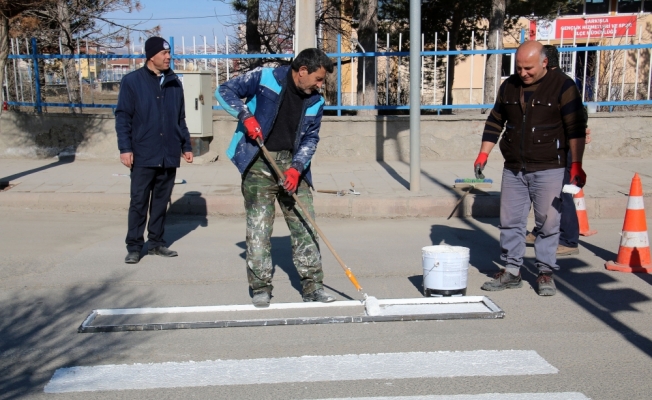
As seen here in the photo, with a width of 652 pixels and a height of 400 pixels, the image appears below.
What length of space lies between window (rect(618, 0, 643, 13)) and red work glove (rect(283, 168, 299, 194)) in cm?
2694

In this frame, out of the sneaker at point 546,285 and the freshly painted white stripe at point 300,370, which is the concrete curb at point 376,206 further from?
the freshly painted white stripe at point 300,370

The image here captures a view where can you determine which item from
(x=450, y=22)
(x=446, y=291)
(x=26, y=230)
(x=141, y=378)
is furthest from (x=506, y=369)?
(x=450, y=22)

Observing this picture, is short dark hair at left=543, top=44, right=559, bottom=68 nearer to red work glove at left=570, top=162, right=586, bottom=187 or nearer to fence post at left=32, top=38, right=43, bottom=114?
red work glove at left=570, top=162, right=586, bottom=187

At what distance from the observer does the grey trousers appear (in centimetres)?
536

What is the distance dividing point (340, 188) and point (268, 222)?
4271 mm

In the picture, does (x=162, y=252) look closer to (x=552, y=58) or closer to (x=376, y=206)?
(x=376, y=206)

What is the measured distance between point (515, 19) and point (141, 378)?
1737 centimetres

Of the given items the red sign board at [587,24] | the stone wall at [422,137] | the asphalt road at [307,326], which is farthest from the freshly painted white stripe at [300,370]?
the red sign board at [587,24]

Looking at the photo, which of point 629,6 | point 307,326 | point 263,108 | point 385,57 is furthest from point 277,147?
point 629,6

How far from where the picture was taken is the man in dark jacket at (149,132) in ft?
20.9

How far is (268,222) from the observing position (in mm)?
5008

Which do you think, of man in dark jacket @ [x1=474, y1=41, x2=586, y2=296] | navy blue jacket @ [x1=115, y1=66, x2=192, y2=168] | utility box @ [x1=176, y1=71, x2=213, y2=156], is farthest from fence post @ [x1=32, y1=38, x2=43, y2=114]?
man in dark jacket @ [x1=474, y1=41, x2=586, y2=296]

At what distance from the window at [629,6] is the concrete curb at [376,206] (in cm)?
2234

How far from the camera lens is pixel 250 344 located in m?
4.39
